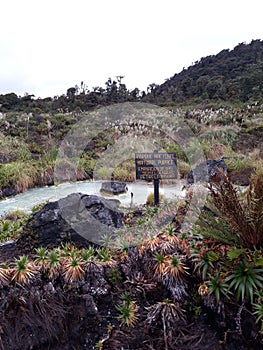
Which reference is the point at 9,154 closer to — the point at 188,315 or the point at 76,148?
the point at 76,148

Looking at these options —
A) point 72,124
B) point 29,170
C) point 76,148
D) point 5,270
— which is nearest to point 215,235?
point 5,270

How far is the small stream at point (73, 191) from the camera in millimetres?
7406

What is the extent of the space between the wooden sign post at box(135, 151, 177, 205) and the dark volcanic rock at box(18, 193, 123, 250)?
167 centimetres

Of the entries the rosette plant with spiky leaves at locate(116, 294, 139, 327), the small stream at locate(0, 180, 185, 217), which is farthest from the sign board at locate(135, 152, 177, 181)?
the rosette plant with spiky leaves at locate(116, 294, 139, 327)

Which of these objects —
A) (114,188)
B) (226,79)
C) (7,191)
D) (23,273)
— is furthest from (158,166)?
(226,79)

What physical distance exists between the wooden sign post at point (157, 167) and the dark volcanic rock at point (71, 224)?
167 cm

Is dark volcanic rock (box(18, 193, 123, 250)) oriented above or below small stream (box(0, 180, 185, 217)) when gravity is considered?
above

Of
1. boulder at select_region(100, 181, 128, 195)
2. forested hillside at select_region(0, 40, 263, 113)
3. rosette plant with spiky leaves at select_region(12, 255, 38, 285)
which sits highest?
forested hillside at select_region(0, 40, 263, 113)

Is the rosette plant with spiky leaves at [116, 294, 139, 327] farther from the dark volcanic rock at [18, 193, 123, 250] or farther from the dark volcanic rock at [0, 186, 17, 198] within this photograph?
the dark volcanic rock at [0, 186, 17, 198]

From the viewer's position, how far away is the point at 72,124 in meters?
18.5

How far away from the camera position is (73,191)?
861 cm

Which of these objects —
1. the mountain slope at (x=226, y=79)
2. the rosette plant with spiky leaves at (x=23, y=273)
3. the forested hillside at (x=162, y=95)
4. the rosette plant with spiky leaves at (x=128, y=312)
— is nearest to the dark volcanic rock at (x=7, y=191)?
the rosette plant with spiky leaves at (x=23, y=273)

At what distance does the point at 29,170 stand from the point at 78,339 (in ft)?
25.7

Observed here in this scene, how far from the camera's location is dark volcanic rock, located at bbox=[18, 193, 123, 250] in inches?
165
